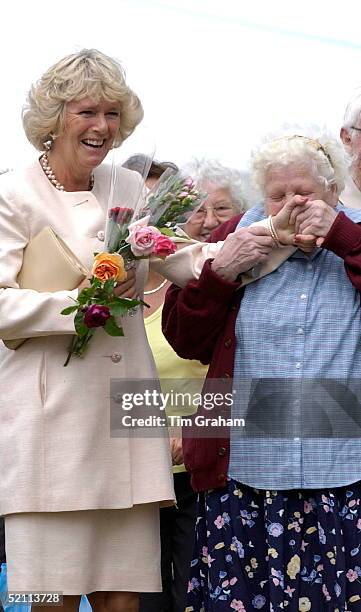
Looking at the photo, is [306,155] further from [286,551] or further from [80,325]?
[286,551]

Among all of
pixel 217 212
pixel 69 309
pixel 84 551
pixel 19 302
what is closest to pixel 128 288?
pixel 69 309

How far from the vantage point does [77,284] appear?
3.17m

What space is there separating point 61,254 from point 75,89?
1.75 feet

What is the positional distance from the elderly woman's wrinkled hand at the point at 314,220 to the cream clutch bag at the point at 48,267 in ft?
2.14

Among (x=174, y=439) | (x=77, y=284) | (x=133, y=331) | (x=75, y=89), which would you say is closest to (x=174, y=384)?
(x=174, y=439)

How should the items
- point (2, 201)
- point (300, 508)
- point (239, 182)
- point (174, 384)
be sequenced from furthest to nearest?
1. point (239, 182)
2. point (174, 384)
3. point (2, 201)
4. point (300, 508)

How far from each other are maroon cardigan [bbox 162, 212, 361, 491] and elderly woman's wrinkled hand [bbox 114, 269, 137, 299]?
0.17 metres

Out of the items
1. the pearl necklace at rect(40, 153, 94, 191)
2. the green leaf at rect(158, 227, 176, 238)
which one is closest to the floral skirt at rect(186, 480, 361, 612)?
the green leaf at rect(158, 227, 176, 238)

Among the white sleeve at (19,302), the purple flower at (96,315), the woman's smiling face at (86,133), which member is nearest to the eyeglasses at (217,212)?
the woman's smiling face at (86,133)

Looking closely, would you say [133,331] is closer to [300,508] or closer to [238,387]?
[238,387]

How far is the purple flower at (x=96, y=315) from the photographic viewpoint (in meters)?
3.00

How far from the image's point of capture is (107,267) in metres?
3.04

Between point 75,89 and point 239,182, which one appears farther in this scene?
point 239,182

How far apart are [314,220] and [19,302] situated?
900mm
